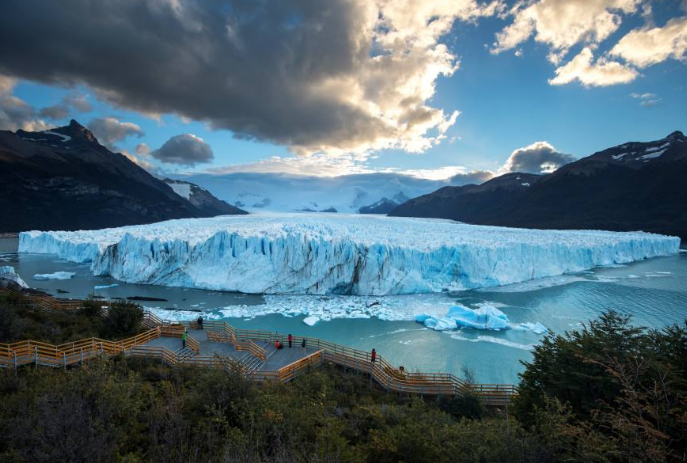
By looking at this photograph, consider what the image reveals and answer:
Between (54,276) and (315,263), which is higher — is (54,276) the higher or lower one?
the lower one

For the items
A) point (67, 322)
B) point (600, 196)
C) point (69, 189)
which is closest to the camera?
point (67, 322)

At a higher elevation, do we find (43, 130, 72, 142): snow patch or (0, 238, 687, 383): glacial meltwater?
(43, 130, 72, 142): snow patch

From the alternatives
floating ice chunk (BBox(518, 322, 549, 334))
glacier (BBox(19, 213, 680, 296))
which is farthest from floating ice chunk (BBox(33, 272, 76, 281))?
floating ice chunk (BBox(518, 322, 549, 334))

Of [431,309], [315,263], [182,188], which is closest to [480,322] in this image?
[431,309]

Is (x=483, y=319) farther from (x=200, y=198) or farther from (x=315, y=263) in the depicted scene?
(x=200, y=198)

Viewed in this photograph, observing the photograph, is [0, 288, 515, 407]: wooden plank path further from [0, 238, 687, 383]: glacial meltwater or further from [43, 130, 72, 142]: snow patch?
[43, 130, 72, 142]: snow patch

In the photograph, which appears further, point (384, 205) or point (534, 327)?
point (384, 205)
